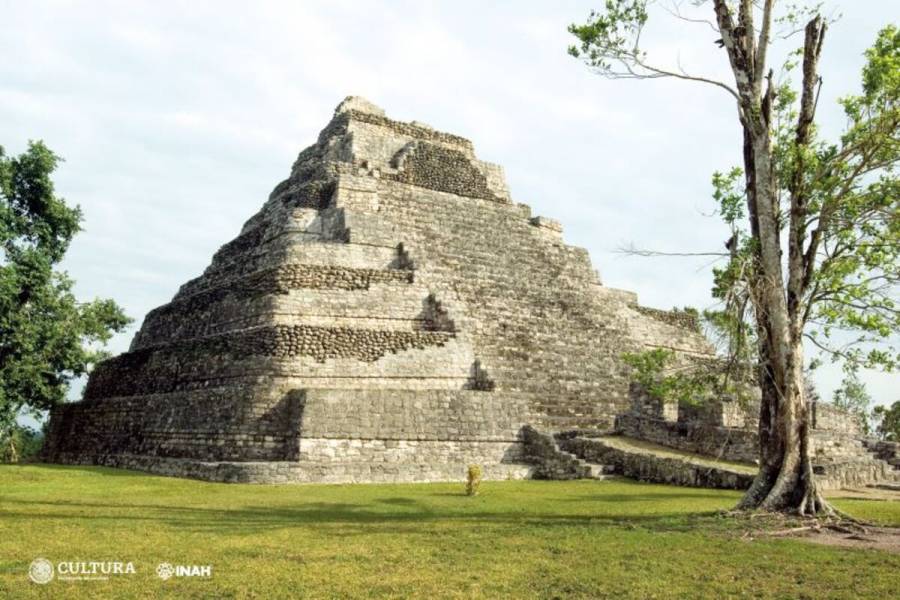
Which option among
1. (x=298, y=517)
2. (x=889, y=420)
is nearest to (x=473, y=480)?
(x=298, y=517)

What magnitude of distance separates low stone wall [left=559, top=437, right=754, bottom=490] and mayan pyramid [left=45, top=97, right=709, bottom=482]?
1570mm

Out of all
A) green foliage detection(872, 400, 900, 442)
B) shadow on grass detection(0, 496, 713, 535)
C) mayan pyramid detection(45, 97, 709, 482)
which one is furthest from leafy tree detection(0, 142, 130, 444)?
green foliage detection(872, 400, 900, 442)

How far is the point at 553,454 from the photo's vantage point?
16938 mm

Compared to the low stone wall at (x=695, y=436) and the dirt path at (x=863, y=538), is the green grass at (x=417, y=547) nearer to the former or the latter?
the dirt path at (x=863, y=538)

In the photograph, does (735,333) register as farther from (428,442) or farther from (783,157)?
(428,442)

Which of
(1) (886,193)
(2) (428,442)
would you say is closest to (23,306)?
(2) (428,442)

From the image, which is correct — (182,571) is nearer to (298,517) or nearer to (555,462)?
(298,517)

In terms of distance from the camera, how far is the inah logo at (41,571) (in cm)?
668

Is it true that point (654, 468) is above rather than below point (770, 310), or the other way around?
below

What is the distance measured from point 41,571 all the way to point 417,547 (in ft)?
12.3

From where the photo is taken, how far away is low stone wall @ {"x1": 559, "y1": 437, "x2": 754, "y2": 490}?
15258 mm

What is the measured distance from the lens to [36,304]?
23.6 meters

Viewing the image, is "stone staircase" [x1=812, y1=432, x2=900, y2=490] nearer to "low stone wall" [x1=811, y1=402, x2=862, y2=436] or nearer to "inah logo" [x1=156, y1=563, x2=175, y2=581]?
"low stone wall" [x1=811, y1=402, x2=862, y2=436]

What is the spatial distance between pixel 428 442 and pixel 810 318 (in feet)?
27.9
